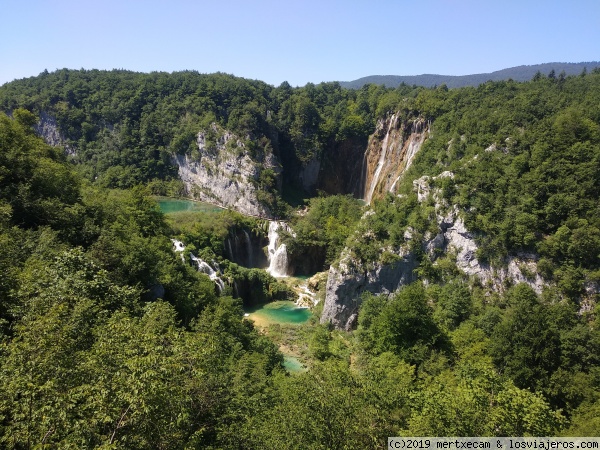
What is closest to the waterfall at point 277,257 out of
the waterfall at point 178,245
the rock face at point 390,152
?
the waterfall at point 178,245

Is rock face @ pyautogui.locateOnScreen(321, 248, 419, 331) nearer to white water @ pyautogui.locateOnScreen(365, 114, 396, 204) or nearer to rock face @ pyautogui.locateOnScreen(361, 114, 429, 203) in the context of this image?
rock face @ pyautogui.locateOnScreen(361, 114, 429, 203)

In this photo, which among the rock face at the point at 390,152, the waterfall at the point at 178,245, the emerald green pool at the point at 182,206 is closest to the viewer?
the waterfall at the point at 178,245

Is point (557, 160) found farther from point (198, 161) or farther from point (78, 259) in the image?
point (198, 161)

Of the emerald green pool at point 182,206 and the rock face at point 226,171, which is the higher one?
the rock face at point 226,171

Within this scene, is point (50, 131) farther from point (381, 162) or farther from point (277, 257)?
point (381, 162)

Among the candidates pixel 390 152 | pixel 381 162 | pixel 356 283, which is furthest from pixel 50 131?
pixel 356 283

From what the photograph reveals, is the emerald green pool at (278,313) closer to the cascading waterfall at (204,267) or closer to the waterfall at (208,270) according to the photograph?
the waterfall at (208,270)

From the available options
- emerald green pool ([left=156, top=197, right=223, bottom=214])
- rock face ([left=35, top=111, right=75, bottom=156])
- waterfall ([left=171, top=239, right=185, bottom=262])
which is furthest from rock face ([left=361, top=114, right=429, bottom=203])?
rock face ([left=35, top=111, right=75, bottom=156])
